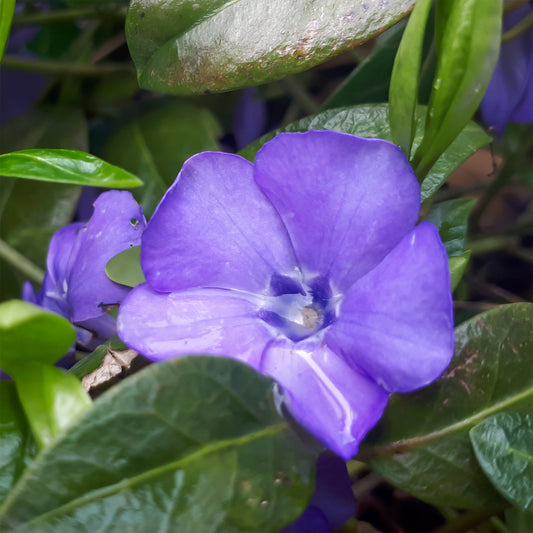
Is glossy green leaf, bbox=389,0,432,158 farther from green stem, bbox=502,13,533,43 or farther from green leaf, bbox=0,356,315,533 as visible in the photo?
green stem, bbox=502,13,533,43

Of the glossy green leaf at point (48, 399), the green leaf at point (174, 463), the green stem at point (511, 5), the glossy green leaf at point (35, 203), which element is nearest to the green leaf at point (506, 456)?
the green leaf at point (174, 463)

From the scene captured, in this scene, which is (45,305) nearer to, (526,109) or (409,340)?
(409,340)

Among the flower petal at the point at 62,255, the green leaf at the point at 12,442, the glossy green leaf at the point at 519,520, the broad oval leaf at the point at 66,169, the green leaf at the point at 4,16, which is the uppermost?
the green leaf at the point at 4,16

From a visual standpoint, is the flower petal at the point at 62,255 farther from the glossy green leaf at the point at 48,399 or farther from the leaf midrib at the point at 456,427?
the leaf midrib at the point at 456,427

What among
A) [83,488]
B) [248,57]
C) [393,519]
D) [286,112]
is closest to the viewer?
[83,488]

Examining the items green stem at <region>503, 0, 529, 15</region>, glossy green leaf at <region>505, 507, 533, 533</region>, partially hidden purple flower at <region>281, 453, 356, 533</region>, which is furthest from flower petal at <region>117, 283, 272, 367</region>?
green stem at <region>503, 0, 529, 15</region>

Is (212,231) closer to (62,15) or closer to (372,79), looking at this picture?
(372,79)

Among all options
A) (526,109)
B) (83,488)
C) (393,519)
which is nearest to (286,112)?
(526,109)
